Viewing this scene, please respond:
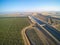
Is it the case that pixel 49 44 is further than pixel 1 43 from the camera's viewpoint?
No

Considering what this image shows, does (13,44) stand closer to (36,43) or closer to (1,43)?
(1,43)

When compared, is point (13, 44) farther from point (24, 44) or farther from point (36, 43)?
point (36, 43)

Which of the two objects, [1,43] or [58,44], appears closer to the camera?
[58,44]

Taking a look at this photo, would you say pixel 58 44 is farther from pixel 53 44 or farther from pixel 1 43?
pixel 1 43

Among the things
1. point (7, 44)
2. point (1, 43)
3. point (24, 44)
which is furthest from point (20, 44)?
point (1, 43)

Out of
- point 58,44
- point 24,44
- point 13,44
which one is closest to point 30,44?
point 24,44

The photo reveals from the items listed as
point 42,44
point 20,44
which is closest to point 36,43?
point 42,44

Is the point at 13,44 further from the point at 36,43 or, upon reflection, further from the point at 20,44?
the point at 36,43
